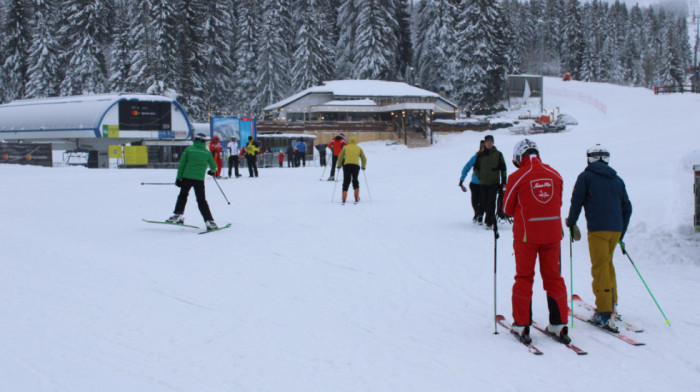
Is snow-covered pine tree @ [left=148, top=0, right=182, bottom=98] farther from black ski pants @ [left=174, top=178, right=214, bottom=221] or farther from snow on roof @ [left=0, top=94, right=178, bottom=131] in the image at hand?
black ski pants @ [left=174, top=178, right=214, bottom=221]

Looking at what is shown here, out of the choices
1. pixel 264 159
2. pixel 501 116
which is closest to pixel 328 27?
pixel 501 116

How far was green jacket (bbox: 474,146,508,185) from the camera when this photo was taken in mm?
10047

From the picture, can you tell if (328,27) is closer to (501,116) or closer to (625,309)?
(501,116)

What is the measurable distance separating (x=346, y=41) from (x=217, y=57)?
16.7m

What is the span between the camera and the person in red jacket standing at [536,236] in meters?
4.61

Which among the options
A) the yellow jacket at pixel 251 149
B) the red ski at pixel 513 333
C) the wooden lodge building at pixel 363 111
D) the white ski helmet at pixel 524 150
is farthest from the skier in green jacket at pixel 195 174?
the wooden lodge building at pixel 363 111

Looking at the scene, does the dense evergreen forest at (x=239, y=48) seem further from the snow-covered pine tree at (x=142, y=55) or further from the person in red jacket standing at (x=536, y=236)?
Answer: the person in red jacket standing at (x=536, y=236)

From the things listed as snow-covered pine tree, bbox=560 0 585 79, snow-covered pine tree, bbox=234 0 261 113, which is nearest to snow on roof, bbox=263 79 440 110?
snow-covered pine tree, bbox=234 0 261 113

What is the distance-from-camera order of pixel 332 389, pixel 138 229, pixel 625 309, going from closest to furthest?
pixel 332 389 < pixel 625 309 < pixel 138 229

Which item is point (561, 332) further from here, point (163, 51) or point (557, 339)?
point (163, 51)

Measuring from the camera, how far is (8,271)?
678 centimetres

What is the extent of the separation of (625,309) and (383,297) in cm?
245

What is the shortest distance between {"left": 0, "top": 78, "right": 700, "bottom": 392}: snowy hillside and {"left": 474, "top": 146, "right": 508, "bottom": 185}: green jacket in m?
1.02

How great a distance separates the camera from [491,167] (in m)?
10.1
